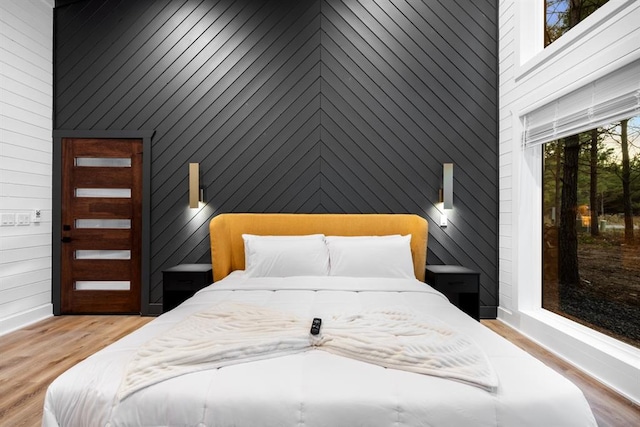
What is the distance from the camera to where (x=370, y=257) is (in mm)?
3115

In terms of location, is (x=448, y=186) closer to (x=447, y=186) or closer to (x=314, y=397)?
(x=447, y=186)

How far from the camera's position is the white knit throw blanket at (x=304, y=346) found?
1333mm

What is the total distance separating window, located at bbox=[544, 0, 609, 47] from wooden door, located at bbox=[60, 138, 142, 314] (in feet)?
12.8

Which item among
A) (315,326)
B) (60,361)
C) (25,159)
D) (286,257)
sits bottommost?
(60,361)

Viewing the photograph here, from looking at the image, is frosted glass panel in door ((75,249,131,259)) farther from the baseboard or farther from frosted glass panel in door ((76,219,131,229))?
the baseboard

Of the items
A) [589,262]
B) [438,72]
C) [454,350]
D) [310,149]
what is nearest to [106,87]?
[310,149]

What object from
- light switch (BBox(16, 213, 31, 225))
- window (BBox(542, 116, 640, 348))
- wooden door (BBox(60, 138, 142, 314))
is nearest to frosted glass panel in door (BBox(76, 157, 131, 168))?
wooden door (BBox(60, 138, 142, 314))

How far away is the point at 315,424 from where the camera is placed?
1201 mm

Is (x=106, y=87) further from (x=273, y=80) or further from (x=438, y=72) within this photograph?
(x=438, y=72)

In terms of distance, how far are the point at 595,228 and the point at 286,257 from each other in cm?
226

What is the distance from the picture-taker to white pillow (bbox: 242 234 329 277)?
122 inches

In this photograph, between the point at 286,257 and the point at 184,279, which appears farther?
the point at 184,279

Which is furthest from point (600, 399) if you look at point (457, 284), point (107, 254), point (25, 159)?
point (25, 159)

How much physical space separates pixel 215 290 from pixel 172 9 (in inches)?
118
